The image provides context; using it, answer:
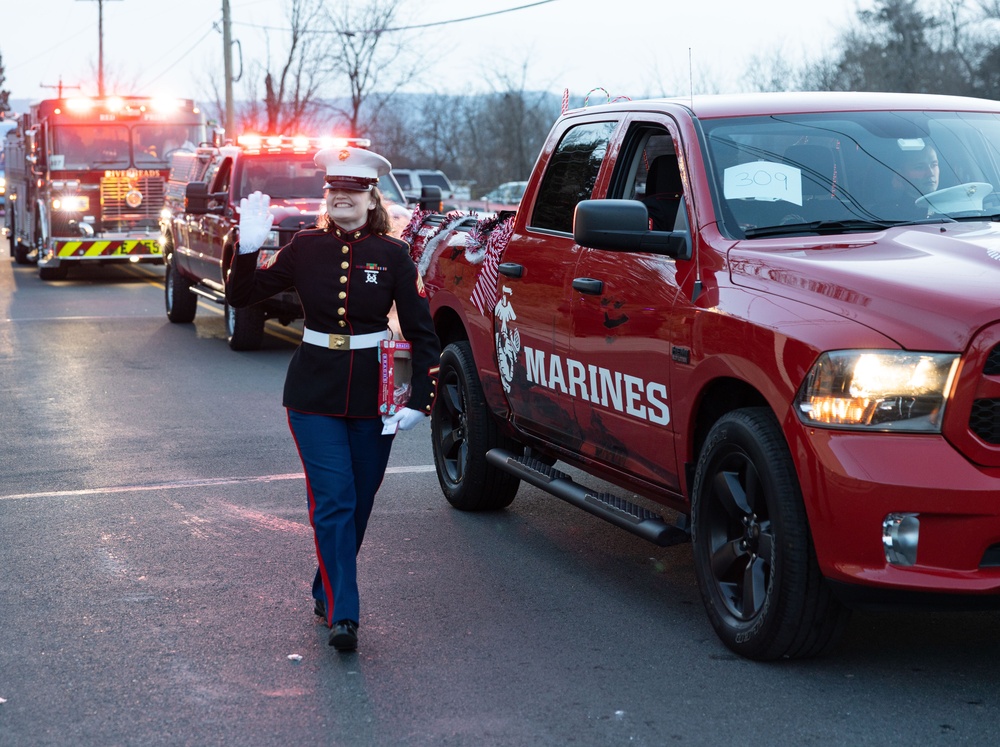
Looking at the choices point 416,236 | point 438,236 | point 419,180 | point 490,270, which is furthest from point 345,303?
point 419,180

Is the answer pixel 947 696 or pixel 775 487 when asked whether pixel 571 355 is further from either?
pixel 947 696

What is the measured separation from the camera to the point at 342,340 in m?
5.22

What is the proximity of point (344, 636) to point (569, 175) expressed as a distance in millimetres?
2439

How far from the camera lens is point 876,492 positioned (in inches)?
164

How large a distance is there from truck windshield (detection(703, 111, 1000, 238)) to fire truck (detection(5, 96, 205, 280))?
742 inches

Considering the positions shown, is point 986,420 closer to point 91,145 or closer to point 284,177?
point 284,177

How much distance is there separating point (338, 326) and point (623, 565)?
183cm

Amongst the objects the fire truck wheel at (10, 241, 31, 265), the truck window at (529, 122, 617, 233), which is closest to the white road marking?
the truck window at (529, 122, 617, 233)

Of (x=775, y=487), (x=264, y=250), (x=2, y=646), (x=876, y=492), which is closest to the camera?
(x=876, y=492)

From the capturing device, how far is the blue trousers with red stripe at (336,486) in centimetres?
511

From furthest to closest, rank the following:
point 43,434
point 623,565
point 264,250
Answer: point 264,250 < point 43,434 < point 623,565

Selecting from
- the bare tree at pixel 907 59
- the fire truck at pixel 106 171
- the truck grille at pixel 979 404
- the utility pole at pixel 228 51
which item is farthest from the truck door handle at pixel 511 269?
the bare tree at pixel 907 59

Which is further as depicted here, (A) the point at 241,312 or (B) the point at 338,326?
(A) the point at 241,312

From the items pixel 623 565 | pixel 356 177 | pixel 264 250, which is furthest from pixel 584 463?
pixel 264 250
